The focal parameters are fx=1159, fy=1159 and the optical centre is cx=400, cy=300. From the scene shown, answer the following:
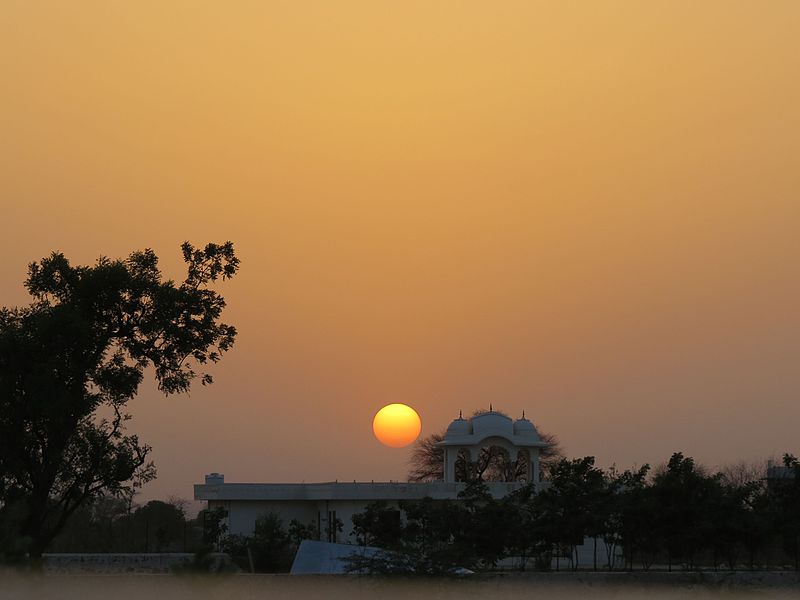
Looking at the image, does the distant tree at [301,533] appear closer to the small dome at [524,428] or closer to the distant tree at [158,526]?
the distant tree at [158,526]

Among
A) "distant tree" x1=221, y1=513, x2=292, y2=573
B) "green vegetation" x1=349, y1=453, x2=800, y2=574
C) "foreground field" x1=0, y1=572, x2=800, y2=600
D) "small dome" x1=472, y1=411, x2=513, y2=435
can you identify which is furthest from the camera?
"small dome" x1=472, y1=411, x2=513, y2=435

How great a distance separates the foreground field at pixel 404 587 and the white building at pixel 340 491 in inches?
715

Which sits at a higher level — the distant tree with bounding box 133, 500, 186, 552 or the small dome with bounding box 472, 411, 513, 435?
the small dome with bounding box 472, 411, 513, 435

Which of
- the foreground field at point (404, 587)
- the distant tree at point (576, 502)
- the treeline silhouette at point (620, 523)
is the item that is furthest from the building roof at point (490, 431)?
the foreground field at point (404, 587)

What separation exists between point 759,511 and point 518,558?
868 centimetres

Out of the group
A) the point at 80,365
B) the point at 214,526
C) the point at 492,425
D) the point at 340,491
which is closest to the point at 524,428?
the point at 492,425

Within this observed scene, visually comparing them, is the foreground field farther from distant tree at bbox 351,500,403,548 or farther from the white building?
the white building

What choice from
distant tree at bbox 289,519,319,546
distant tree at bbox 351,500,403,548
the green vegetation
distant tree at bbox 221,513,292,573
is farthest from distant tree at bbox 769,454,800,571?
distant tree at bbox 289,519,319,546

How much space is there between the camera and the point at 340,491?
168ft

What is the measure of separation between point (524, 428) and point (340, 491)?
9237 millimetres

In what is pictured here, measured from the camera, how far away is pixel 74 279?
30953 millimetres

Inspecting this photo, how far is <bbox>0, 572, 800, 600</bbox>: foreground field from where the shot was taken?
23.6m

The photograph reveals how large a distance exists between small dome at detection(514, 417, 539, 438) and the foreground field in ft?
63.8

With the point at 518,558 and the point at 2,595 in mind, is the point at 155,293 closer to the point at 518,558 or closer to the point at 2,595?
the point at 2,595
